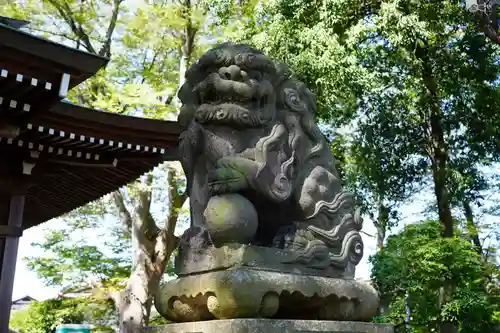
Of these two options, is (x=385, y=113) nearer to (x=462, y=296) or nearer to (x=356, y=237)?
(x=462, y=296)

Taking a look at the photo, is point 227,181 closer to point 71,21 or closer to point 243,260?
point 243,260

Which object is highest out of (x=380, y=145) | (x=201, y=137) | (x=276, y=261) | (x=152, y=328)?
(x=380, y=145)

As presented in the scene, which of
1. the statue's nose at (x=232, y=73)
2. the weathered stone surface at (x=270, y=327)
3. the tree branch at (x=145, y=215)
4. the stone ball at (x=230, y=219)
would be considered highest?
the tree branch at (x=145, y=215)

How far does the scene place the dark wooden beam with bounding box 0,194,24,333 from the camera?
587cm

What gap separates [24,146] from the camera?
588 cm

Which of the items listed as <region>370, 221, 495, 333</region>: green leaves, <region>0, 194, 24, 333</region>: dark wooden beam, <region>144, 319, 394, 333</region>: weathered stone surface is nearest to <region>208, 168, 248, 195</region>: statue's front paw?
<region>144, 319, 394, 333</region>: weathered stone surface

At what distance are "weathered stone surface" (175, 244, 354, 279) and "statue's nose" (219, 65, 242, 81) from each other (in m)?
1.03

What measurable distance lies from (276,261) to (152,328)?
0.91 meters

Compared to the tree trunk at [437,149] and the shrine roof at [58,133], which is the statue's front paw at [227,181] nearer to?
the shrine roof at [58,133]

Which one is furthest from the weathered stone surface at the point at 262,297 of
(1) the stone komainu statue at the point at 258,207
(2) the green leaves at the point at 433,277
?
(2) the green leaves at the point at 433,277

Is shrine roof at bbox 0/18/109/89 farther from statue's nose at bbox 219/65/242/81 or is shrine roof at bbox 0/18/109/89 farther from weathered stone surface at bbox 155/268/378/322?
weathered stone surface at bbox 155/268/378/322

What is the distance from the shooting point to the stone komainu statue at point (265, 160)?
2.89 m

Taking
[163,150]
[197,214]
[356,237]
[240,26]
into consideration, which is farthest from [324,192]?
[240,26]

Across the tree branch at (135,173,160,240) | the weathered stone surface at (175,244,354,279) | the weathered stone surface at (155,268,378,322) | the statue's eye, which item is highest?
the tree branch at (135,173,160,240)
